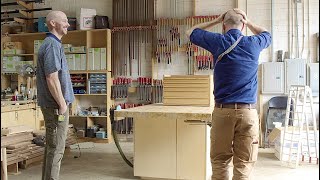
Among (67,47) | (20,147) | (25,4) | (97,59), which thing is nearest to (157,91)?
(97,59)

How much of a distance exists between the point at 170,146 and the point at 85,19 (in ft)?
12.8

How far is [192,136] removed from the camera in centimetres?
375

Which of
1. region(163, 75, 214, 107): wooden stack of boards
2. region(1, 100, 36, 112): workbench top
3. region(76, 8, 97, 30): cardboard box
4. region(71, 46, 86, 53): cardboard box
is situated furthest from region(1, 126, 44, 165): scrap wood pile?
region(76, 8, 97, 30): cardboard box

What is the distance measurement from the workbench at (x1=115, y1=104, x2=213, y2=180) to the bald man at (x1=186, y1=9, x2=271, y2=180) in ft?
3.27

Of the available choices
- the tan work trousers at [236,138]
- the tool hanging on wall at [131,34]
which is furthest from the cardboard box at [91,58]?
the tan work trousers at [236,138]

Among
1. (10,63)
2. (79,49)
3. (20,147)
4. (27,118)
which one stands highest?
(79,49)

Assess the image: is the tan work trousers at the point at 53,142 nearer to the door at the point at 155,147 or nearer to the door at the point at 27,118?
the door at the point at 155,147

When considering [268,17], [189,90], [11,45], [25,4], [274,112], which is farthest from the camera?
[25,4]

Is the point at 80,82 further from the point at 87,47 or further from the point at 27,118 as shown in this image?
the point at 27,118

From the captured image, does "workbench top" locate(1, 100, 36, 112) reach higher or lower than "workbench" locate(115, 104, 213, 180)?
higher

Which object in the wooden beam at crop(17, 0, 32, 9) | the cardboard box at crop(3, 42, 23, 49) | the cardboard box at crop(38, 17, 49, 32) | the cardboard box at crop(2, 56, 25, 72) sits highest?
the wooden beam at crop(17, 0, 32, 9)

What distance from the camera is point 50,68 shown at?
285 centimetres

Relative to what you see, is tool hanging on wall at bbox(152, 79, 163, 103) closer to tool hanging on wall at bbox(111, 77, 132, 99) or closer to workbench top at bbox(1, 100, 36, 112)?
tool hanging on wall at bbox(111, 77, 132, 99)

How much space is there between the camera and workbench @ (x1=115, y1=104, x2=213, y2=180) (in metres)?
3.72
